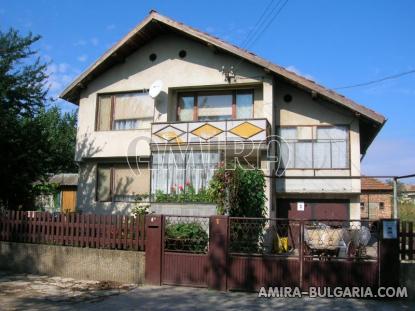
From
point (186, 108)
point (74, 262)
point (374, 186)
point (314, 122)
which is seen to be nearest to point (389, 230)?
point (74, 262)

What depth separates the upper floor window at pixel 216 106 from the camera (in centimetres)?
A: 1581

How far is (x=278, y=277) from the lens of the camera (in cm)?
887

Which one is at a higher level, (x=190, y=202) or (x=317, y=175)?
(x=317, y=175)

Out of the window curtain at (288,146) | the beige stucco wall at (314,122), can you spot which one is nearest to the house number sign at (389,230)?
the beige stucco wall at (314,122)

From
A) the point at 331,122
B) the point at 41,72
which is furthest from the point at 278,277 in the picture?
the point at 41,72

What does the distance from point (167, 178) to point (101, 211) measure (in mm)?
3282

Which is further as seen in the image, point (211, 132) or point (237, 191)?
point (211, 132)

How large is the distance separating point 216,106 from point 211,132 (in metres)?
1.70

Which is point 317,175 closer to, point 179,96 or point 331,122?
point 331,122

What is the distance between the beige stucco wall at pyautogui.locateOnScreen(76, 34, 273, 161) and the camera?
15.6 meters

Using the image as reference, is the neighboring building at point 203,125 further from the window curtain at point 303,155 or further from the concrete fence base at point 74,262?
Answer: the concrete fence base at point 74,262

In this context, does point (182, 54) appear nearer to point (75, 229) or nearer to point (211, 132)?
point (211, 132)

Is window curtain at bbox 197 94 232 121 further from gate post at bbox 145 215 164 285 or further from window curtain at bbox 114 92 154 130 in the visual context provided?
gate post at bbox 145 215 164 285

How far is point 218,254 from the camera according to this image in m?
9.09
